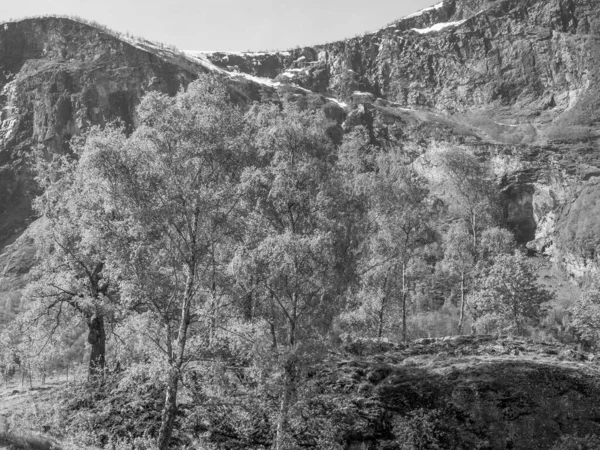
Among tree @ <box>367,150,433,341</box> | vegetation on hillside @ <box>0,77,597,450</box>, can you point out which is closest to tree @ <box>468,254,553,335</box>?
tree @ <box>367,150,433,341</box>

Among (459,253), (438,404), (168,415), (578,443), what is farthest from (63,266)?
(459,253)

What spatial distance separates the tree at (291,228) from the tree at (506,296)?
96.3 feet

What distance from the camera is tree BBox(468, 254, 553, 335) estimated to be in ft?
151

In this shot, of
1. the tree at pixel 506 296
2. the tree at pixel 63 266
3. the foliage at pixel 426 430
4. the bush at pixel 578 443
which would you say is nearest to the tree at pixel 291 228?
the foliage at pixel 426 430

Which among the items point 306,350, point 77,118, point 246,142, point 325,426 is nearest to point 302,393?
point 306,350

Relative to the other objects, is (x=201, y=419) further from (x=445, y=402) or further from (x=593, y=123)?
(x=593, y=123)

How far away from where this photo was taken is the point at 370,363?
25.1 meters

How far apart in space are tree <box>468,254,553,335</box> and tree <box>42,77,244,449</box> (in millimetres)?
33125

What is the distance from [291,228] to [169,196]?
192 inches

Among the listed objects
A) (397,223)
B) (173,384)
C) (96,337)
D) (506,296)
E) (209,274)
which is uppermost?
(397,223)

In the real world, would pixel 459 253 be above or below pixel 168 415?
above

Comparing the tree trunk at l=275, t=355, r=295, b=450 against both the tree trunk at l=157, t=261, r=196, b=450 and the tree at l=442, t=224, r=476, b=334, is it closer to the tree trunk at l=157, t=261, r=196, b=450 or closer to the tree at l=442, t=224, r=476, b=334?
the tree trunk at l=157, t=261, r=196, b=450

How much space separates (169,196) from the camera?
59.6 ft

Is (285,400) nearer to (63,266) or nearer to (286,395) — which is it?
(286,395)
